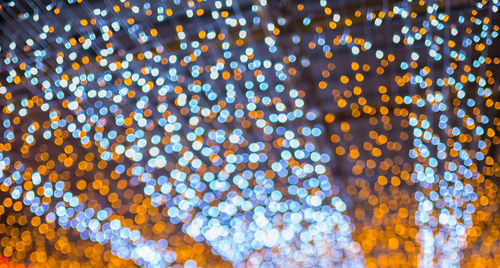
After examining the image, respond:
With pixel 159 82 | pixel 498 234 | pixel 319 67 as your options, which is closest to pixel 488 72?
pixel 319 67

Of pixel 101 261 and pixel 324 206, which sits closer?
pixel 324 206

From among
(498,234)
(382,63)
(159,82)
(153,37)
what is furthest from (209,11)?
(498,234)

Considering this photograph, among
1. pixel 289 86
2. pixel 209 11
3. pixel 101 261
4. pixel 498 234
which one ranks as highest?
pixel 498 234

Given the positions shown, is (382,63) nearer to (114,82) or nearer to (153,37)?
(153,37)

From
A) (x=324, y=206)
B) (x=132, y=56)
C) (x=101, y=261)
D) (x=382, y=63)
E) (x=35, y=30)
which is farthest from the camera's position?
(x=101, y=261)

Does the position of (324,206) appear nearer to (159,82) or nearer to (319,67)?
(319,67)

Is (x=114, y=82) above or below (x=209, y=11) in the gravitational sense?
below

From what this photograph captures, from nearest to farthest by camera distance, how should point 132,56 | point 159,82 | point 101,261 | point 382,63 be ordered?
1. point 132,56
2. point 159,82
3. point 382,63
4. point 101,261
